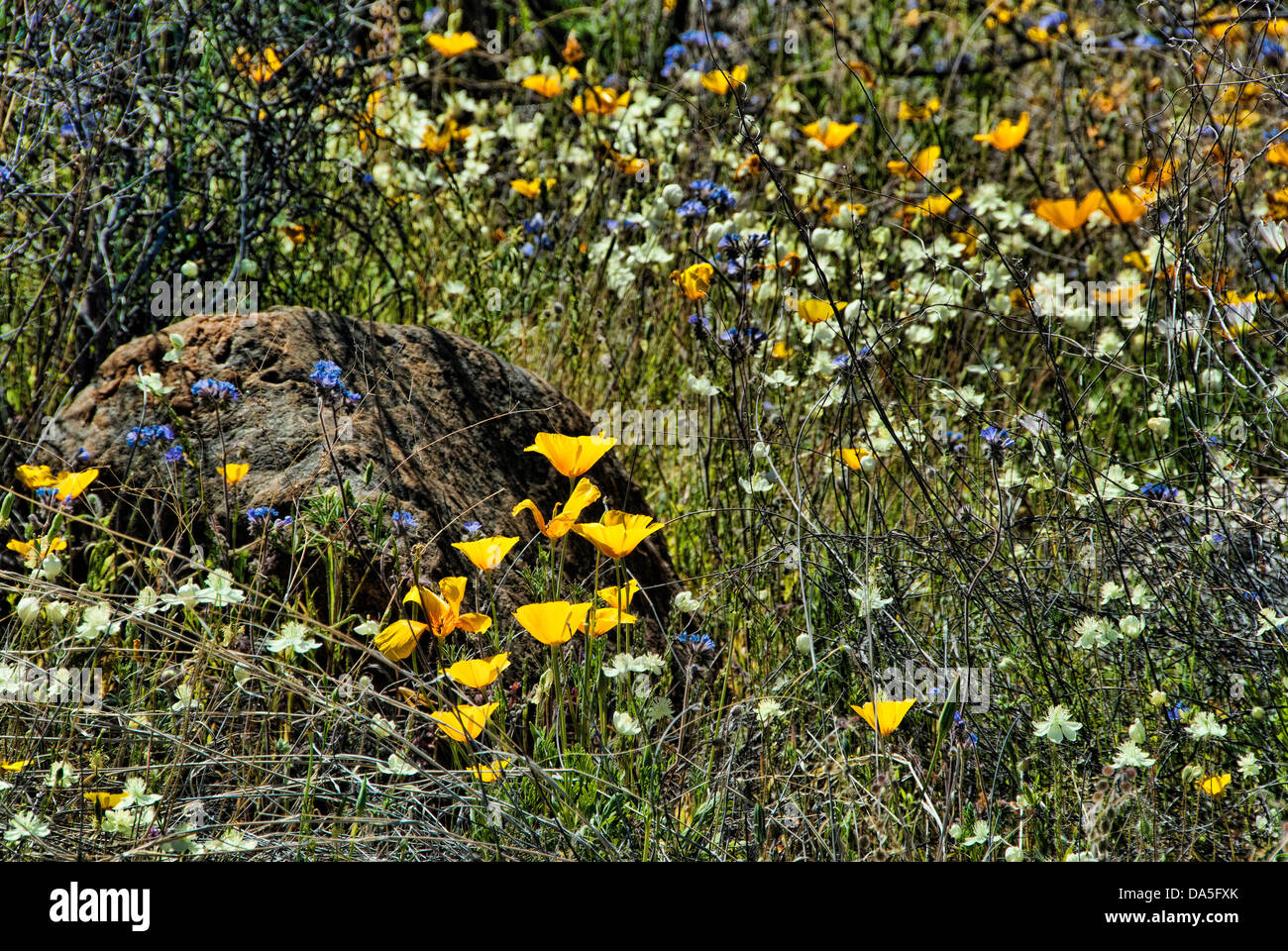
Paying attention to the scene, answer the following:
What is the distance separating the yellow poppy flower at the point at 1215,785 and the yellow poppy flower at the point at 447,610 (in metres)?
1.03

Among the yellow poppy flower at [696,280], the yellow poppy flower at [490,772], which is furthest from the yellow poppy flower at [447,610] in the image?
the yellow poppy flower at [696,280]

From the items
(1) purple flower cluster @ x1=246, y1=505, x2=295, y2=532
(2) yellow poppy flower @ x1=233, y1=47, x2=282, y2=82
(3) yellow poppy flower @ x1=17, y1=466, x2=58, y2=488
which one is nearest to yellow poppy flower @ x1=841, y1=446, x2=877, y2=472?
(1) purple flower cluster @ x1=246, y1=505, x2=295, y2=532

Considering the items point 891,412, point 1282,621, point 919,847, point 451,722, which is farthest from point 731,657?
point 891,412

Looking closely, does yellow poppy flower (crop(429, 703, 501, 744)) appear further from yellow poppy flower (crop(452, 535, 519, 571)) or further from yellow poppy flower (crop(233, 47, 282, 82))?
yellow poppy flower (crop(233, 47, 282, 82))

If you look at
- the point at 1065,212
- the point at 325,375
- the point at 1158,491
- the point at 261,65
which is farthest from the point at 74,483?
the point at 1065,212

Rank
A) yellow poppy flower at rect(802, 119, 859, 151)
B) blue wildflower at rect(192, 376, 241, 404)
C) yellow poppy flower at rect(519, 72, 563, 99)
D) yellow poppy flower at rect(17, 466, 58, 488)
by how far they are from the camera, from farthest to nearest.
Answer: yellow poppy flower at rect(519, 72, 563, 99) → yellow poppy flower at rect(802, 119, 859, 151) → blue wildflower at rect(192, 376, 241, 404) → yellow poppy flower at rect(17, 466, 58, 488)

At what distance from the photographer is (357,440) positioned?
6.70 feet

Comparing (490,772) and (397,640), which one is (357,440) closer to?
(397,640)

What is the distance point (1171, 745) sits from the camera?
66.6 inches

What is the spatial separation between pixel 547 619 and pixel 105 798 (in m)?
0.66

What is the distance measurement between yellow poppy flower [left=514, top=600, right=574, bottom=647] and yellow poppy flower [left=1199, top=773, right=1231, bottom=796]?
36.5 inches

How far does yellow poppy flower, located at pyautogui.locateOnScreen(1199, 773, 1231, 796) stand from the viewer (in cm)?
157

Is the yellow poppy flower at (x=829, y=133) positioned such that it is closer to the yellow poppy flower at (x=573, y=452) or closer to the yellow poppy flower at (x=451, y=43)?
the yellow poppy flower at (x=451, y=43)

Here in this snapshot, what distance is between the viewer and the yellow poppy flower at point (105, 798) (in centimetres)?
150
